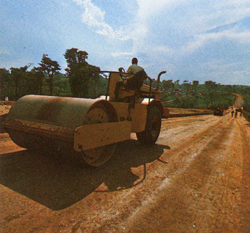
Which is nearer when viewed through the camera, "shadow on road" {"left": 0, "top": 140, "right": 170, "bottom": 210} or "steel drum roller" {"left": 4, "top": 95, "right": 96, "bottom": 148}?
"shadow on road" {"left": 0, "top": 140, "right": 170, "bottom": 210}

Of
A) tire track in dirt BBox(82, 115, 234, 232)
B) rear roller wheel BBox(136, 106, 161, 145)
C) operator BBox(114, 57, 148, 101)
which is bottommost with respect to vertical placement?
tire track in dirt BBox(82, 115, 234, 232)

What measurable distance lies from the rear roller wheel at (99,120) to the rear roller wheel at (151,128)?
1.60m

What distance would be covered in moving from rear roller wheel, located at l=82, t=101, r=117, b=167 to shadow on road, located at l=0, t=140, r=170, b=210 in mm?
136

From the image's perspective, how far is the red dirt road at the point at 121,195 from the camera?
5.85 ft

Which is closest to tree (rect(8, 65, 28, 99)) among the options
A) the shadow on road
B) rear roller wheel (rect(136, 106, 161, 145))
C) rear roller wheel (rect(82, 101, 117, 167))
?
rear roller wheel (rect(136, 106, 161, 145))

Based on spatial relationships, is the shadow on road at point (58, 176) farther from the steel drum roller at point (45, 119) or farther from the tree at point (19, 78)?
the tree at point (19, 78)

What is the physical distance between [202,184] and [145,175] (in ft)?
3.05

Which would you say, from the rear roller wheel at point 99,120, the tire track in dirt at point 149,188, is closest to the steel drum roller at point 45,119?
the rear roller wheel at point 99,120

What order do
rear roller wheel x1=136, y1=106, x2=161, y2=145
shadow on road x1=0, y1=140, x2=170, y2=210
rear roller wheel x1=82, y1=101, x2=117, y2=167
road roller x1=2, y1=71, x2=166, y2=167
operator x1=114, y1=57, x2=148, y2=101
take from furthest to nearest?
1. rear roller wheel x1=136, y1=106, x2=161, y2=145
2. operator x1=114, y1=57, x2=148, y2=101
3. rear roller wheel x1=82, y1=101, x2=117, y2=167
4. road roller x1=2, y1=71, x2=166, y2=167
5. shadow on road x1=0, y1=140, x2=170, y2=210

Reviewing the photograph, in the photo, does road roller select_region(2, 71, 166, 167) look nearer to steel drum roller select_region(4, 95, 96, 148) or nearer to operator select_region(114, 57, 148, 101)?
steel drum roller select_region(4, 95, 96, 148)

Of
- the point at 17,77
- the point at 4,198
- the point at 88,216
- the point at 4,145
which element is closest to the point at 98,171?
the point at 88,216

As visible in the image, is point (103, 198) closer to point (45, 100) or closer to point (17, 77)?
point (45, 100)

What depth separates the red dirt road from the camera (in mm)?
1783

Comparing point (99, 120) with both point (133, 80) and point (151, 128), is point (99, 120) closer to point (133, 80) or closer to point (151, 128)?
point (133, 80)
